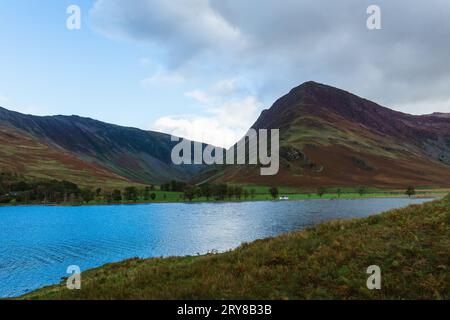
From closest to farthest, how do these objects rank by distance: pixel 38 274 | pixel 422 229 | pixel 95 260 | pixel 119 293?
pixel 119 293 < pixel 422 229 < pixel 38 274 < pixel 95 260

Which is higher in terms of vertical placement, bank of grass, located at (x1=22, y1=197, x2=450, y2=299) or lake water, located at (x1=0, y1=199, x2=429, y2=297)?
bank of grass, located at (x1=22, y1=197, x2=450, y2=299)

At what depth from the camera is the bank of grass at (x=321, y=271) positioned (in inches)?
592

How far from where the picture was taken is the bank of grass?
15.0 m

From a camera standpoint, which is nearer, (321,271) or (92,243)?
(321,271)

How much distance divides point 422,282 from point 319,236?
8692 millimetres

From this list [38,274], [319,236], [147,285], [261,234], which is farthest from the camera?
[261,234]

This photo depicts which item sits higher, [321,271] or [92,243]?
[321,271]

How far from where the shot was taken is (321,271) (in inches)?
669

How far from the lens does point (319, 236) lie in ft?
77.1

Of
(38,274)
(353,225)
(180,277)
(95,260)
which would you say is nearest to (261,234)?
(95,260)

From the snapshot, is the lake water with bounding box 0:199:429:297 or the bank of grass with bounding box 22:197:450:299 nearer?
the bank of grass with bounding box 22:197:450:299

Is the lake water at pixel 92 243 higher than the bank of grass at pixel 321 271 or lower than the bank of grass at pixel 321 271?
lower

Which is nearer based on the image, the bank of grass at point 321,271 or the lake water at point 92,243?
the bank of grass at point 321,271

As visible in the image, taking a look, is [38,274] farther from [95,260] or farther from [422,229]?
[422,229]
